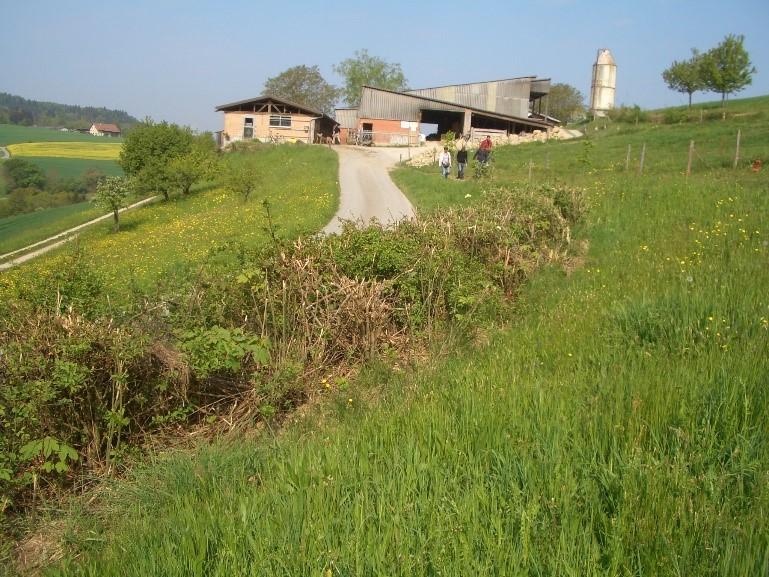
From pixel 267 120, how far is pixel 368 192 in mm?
34238

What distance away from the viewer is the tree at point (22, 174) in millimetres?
48094

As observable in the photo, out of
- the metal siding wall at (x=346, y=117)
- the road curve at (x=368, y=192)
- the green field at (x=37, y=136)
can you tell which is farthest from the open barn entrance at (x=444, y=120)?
the green field at (x=37, y=136)

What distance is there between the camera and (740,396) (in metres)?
3.85

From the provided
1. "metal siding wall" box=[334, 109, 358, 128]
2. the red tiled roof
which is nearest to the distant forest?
the red tiled roof

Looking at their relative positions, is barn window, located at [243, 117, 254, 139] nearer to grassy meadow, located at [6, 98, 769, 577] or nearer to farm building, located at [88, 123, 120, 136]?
farm building, located at [88, 123, 120, 136]

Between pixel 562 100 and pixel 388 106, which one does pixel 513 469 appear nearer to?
pixel 388 106

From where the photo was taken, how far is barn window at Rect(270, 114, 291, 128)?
56.9m

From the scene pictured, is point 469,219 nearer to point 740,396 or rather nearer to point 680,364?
point 680,364

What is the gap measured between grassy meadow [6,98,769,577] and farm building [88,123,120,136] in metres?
98.1

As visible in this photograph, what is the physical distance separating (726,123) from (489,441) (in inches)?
1757

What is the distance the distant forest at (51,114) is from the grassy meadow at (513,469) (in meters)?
86.5

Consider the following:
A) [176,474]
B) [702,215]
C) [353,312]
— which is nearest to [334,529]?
[176,474]

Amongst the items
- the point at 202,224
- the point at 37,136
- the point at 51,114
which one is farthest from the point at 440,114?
the point at 51,114

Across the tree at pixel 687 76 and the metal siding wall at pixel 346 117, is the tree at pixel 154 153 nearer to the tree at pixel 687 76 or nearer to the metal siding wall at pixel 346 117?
the metal siding wall at pixel 346 117
